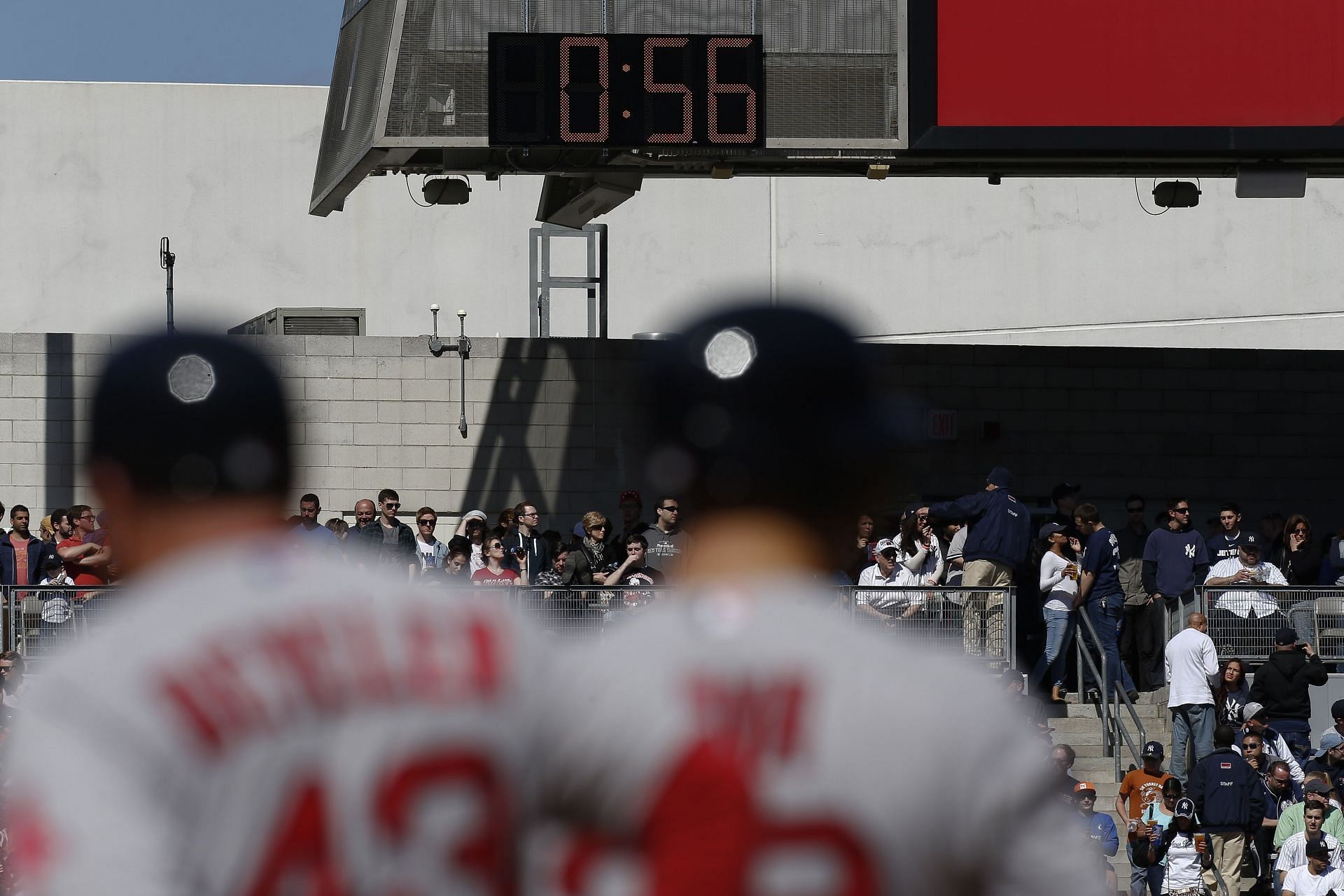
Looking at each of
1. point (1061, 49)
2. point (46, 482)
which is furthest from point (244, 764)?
point (46, 482)

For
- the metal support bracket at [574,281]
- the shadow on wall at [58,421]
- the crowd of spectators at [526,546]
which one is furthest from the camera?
the metal support bracket at [574,281]

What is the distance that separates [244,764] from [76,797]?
19 centimetres

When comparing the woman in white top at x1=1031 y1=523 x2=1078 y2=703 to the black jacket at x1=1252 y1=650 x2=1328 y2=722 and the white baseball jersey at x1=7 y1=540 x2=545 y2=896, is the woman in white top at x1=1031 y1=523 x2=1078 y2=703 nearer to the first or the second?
the black jacket at x1=1252 y1=650 x2=1328 y2=722

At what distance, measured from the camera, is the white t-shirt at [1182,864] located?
1453 centimetres

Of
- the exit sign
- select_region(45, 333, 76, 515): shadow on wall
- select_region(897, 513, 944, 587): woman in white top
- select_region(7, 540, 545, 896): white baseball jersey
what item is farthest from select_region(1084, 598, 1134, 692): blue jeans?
select_region(7, 540, 545, 896): white baseball jersey

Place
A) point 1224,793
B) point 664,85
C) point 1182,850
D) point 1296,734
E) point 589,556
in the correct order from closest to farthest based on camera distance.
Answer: point 1182,850 < point 1224,793 < point 589,556 < point 1296,734 < point 664,85

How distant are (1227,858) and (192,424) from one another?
13.7 m

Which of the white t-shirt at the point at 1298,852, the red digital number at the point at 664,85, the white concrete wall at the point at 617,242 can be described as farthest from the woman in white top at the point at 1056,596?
the white concrete wall at the point at 617,242

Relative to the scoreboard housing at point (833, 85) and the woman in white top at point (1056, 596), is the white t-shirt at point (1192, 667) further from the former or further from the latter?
the scoreboard housing at point (833, 85)

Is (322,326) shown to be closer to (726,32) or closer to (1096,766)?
(726,32)

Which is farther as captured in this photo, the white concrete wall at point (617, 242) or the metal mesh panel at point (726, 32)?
the white concrete wall at point (617, 242)

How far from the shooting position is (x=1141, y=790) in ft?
48.4

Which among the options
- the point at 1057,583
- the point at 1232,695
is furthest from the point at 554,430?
the point at 1232,695

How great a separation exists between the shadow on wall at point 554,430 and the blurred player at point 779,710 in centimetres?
1746
